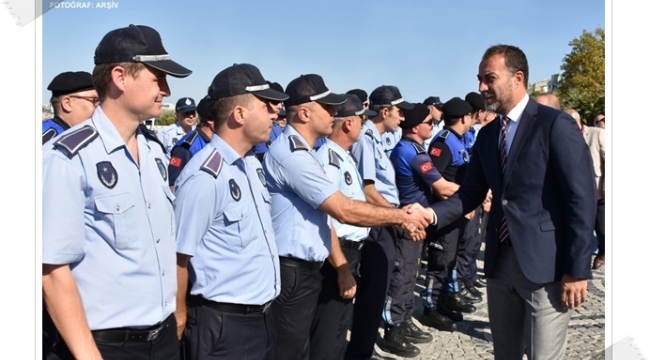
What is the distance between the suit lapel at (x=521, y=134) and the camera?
319 centimetres

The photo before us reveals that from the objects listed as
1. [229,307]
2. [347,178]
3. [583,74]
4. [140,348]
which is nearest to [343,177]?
[347,178]

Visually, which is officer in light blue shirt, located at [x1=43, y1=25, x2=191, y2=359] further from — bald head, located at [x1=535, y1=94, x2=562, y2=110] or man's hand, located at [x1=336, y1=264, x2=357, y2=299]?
bald head, located at [x1=535, y1=94, x2=562, y2=110]

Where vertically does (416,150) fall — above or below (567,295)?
above

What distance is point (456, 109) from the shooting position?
6.80 m

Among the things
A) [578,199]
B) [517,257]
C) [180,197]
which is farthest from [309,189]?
[578,199]

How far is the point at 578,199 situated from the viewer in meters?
2.99

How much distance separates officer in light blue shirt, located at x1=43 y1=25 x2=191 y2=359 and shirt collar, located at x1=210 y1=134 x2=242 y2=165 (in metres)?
0.56

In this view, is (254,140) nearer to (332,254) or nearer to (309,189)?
(309,189)

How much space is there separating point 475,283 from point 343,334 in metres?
4.29

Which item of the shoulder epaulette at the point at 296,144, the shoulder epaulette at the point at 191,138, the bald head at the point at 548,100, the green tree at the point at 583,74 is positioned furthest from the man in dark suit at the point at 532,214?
the green tree at the point at 583,74

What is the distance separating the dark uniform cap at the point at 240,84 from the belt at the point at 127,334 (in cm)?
126

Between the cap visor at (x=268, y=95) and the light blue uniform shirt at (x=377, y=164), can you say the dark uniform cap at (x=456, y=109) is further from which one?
the cap visor at (x=268, y=95)

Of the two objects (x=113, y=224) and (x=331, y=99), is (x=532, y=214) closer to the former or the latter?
(x=331, y=99)

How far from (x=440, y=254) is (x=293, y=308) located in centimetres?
311
